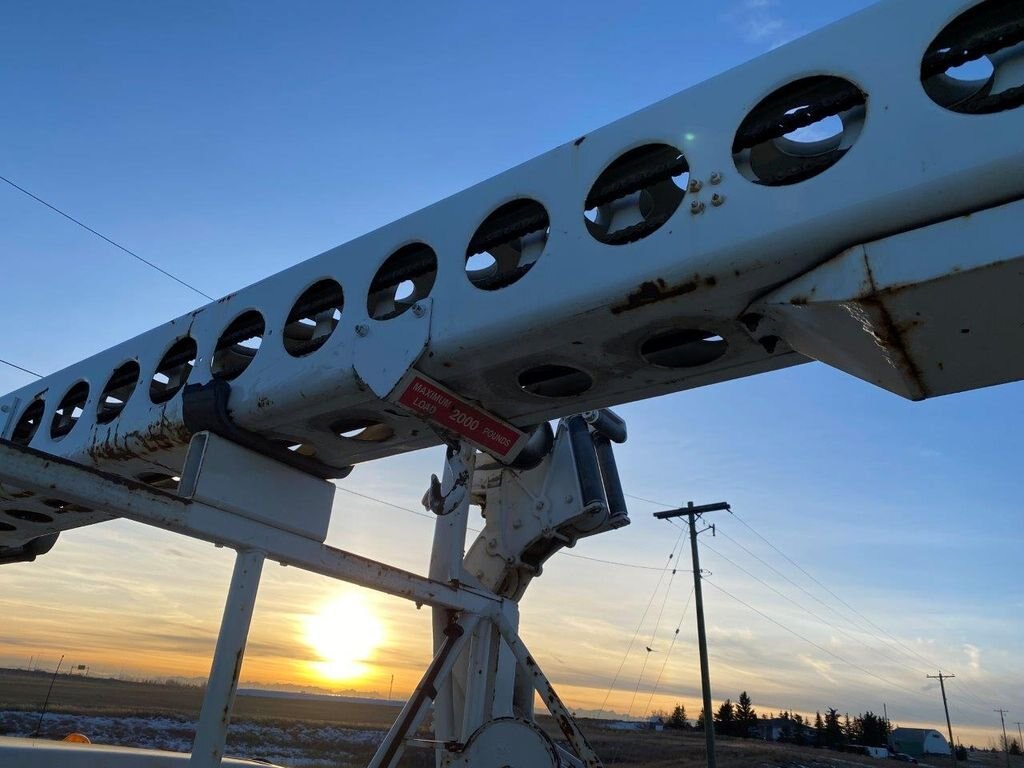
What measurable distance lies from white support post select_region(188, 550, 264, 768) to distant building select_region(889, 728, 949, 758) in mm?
101444

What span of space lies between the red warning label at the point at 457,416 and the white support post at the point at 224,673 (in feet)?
4.07

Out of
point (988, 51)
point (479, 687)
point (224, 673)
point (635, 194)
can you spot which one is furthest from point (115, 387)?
point (988, 51)

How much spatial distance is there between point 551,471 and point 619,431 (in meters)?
0.86

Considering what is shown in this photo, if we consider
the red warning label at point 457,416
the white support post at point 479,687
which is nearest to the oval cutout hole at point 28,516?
the white support post at point 479,687

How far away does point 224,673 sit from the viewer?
336cm

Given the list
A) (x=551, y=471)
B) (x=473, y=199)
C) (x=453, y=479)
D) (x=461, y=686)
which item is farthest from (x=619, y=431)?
(x=473, y=199)

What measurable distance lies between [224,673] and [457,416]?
153cm

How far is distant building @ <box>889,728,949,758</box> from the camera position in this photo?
87062mm

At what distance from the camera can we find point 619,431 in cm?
659

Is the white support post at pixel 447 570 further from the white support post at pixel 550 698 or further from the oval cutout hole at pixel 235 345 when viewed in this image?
the oval cutout hole at pixel 235 345

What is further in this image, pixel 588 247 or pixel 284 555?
pixel 284 555

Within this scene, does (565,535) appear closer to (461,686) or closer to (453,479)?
(461,686)

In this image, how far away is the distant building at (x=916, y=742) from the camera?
286 feet

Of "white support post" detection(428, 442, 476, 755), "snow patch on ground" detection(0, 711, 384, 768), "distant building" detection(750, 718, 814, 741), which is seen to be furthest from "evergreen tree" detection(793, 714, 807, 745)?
"white support post" detection(428, 442, 476, 755)
